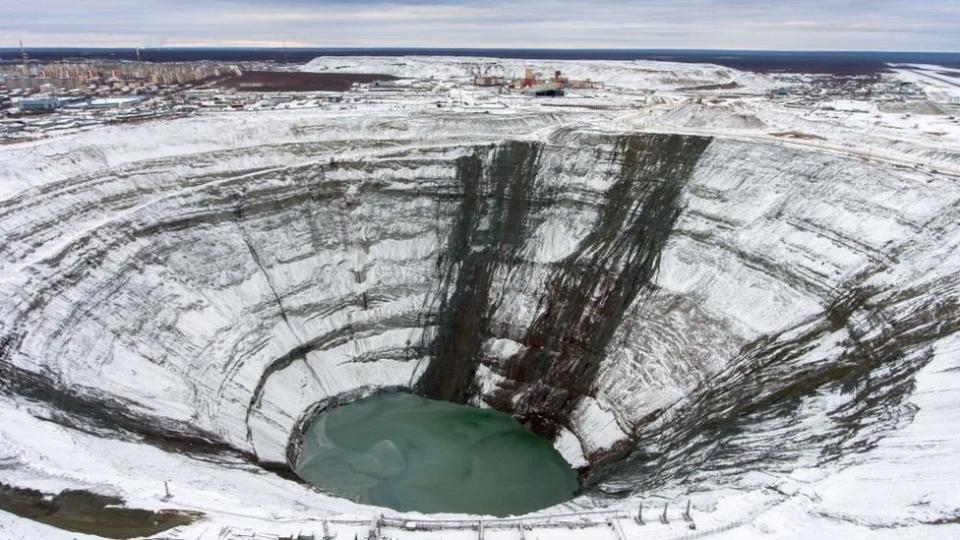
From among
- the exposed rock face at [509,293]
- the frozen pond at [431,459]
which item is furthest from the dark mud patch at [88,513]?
the frozen pond at [431,459]

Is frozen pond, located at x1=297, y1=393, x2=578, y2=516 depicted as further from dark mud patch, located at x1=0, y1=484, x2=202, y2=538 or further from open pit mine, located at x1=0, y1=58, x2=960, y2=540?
dark mud patch, located at x1=0, y1=484, x2=202, y2=538

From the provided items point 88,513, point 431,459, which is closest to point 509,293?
point 431,459

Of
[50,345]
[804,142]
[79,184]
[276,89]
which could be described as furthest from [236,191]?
[276,89]

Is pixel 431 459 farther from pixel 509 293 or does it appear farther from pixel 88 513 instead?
pixel 88 513

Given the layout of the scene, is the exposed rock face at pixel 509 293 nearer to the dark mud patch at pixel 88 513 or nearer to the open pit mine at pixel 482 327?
the open pit mine at pixel 482 327

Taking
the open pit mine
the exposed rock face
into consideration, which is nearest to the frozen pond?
the open pit mine

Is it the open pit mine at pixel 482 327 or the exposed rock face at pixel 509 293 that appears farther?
the exposed rock face at pixel 509 293
